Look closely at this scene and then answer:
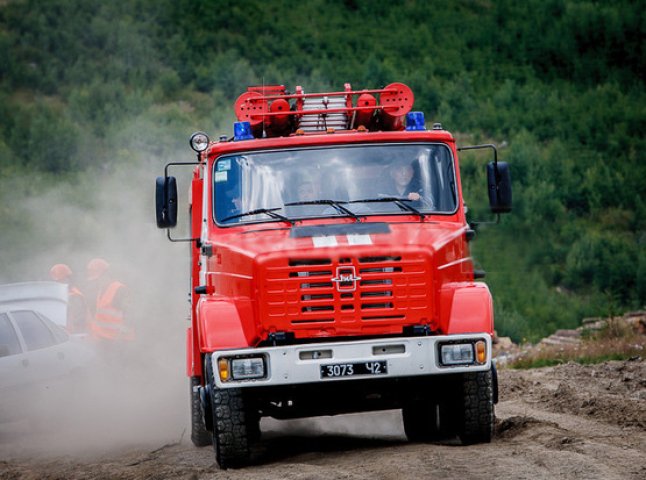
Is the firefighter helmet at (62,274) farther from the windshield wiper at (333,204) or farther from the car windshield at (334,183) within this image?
the windshield wiper at (333,204)

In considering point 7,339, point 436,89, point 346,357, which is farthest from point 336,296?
point 436,89

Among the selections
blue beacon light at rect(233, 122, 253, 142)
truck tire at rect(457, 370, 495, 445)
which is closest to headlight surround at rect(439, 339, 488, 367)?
truck tire at rect(457, 370, 495, 445)

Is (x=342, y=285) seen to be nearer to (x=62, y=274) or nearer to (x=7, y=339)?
(x=7, y=339)

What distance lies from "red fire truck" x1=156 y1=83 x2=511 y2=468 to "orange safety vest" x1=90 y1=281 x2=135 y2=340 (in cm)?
541

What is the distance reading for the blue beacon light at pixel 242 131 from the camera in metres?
10.2

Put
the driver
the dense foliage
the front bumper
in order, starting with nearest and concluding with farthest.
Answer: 1. the front bumper
2. the driver
3. the dense foliage

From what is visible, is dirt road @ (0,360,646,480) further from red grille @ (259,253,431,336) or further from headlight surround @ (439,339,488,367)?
red grille @ (259,253,431,336)

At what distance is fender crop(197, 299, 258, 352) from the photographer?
8695 millimetres

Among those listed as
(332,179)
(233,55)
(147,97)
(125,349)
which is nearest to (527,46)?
(233,55)

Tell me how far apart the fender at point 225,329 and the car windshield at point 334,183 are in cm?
98

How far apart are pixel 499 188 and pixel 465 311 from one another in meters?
1.53

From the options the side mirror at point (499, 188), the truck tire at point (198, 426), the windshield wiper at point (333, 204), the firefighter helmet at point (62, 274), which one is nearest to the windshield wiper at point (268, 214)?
the windshield wiper at point (333, 204)

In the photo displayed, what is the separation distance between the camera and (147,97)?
50844 mm

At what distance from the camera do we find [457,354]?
28.5ft
